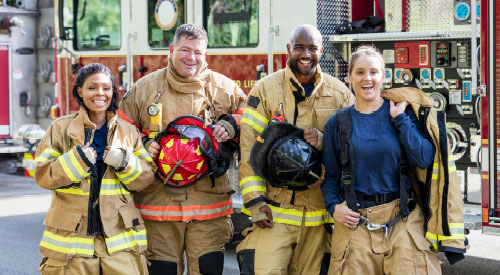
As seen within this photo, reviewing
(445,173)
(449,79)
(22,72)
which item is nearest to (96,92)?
(445,173)

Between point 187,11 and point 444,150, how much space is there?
3.73 metres

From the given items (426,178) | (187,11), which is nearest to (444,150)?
(426,178)

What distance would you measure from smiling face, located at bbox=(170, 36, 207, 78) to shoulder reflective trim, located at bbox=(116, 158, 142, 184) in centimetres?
65

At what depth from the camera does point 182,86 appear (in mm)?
4410

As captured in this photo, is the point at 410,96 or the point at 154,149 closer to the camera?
the point at 410,96

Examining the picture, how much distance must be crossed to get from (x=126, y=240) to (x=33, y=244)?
3422 mm

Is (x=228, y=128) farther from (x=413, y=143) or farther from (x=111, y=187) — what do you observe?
(x=413, y=143)

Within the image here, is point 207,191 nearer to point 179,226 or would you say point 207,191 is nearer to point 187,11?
point 179,226

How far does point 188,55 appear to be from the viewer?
4336mm

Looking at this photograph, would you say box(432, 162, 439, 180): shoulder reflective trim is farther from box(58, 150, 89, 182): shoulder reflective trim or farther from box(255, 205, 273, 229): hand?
box(58, 150, 89, 182): shoulder reflective trim

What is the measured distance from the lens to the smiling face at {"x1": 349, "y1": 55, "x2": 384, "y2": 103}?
12.2ft

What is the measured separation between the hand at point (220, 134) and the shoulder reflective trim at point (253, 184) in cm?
29

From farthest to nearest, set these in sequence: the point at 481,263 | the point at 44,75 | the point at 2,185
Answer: the point at 44,75
the point at 2,185
the point at 481,263

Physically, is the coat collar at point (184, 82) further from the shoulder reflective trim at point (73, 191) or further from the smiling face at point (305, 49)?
the shoulder reflective trim at point (73, 191)
